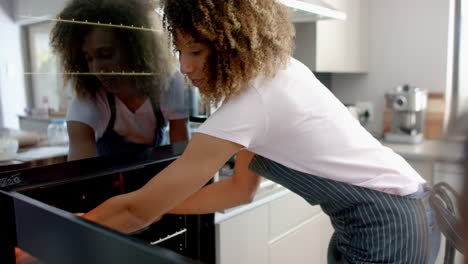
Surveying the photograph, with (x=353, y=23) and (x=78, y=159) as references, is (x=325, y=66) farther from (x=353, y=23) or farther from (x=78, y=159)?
(x=78, y=159)

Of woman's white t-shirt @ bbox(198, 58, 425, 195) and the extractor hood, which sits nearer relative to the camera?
woman's white t-shirt @ bbox(198, 58, 425, 195)

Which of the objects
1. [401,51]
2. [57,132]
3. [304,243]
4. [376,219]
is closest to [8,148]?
[57,132]

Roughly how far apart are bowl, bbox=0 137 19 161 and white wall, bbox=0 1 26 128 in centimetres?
3

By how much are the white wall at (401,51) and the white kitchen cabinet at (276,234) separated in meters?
1.09

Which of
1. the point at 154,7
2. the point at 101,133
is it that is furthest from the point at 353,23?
the point at 101,133

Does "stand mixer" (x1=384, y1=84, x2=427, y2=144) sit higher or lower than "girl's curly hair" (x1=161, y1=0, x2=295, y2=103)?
lower

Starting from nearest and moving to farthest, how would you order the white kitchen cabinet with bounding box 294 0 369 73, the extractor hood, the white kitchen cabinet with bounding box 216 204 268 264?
1. the white kitchen cabinet with bounding box 216 204 268 264
2. the extractor hood
3. the white kitchen cabinet with bounding box 294 0 369 73

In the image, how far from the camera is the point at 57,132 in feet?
2.68

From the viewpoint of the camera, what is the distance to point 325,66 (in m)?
2.13

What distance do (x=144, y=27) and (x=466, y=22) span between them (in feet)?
2.50

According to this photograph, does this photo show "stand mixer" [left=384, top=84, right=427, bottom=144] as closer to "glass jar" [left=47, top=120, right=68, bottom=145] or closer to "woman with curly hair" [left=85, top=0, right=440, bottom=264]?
"woman with curly hair" [left=85, top=0, right=440, bottom=264]

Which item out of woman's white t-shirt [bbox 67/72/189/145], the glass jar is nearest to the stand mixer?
woman's white t-shirt [bbox 67/72/189/145]

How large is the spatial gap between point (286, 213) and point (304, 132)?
93cm

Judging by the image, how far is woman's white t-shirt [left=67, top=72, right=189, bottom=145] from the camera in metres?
0.86
